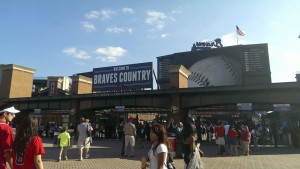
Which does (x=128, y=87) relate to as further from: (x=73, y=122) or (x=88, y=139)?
(x=88, y=139)

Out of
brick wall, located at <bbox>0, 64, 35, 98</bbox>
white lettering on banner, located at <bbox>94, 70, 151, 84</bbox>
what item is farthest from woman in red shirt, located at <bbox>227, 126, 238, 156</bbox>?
brick wall, located at <bbox>0, 64, 35, 98</bbox>

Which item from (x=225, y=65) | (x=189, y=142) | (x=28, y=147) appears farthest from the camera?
(x=225, y=65)

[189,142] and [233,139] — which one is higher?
[189,142]

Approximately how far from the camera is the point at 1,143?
16.3ft

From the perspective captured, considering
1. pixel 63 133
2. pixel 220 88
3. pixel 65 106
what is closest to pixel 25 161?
pixel 63 133

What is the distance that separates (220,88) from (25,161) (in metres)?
20.6

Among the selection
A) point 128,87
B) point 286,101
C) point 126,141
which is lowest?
point 126,141

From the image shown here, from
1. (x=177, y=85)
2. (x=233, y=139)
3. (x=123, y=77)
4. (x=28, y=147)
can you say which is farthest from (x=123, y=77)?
(x=28, y=147)

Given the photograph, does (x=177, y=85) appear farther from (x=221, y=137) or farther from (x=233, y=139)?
(x=233, y=139)

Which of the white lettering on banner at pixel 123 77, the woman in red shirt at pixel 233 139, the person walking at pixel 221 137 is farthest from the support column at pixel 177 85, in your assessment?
the woman in red shirt at pixel 233 139

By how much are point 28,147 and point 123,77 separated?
27.4 meters

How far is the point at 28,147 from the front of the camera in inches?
175

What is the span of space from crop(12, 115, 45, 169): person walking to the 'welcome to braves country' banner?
2532cm

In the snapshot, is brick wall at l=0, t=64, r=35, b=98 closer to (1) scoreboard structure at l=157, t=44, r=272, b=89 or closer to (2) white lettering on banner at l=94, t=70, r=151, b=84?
(2) white lettering on banner at l=94, t=70, r=151, b=84
